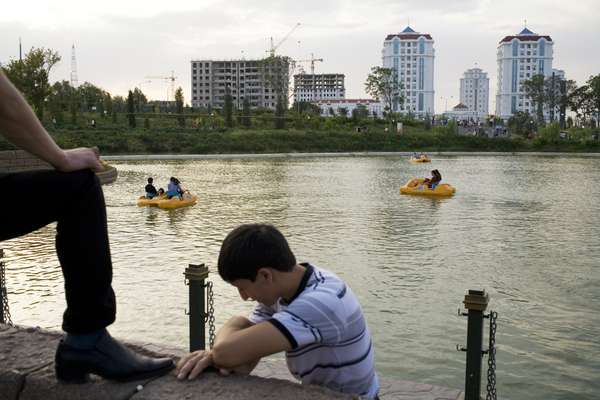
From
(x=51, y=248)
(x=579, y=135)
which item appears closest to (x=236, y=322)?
(x=51, y=248)

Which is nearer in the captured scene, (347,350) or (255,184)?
(347,350)

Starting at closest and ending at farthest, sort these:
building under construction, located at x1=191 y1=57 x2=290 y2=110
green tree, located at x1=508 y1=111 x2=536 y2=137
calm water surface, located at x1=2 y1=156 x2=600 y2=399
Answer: calm water surface, located at x1=2 y1=156 x2=600 y2=399
green tree, located at x1=508 y1=111 x2=536 y2=137
building under construction, located at x1=191 y1=57 x2=290 y2=110

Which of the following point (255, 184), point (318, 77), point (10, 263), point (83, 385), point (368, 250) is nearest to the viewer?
point (83, 385)

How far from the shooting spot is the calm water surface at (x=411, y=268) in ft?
21.0

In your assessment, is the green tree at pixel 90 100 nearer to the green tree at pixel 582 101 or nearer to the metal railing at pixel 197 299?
the green tree at pixel 582 101

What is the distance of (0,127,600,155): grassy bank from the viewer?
166 ft

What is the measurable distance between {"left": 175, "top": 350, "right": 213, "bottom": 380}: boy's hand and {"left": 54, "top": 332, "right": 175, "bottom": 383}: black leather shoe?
3.9 inches

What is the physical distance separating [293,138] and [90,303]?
56760 mm

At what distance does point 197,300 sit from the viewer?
4.99 m

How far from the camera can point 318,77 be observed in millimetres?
170125

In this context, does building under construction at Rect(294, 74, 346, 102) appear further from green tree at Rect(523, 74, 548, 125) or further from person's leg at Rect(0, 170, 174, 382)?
person's leg at Rect(0, 170, 174, 382)

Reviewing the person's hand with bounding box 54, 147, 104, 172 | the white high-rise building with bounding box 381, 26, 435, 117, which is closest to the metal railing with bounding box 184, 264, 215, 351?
→ the person's hand with bounding box 54, 147, 104, 172

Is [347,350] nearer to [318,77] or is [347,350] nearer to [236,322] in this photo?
[236,322]

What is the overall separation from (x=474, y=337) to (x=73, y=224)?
3006 mm
